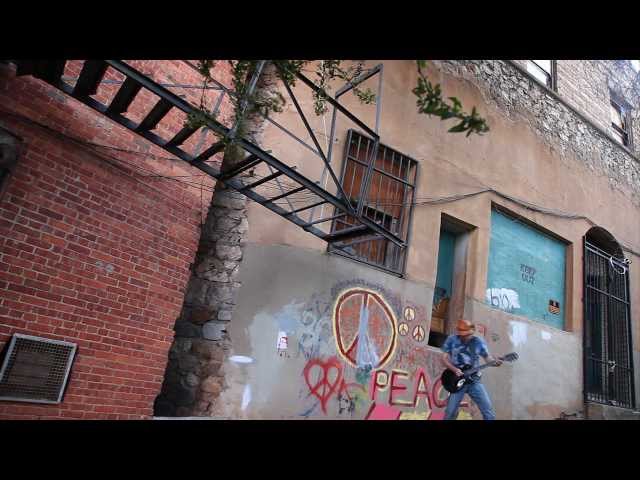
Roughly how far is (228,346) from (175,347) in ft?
2.19

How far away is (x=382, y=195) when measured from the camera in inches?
281

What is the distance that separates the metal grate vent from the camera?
375 cm

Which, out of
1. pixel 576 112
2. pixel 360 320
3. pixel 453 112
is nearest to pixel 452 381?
pixel 360 320

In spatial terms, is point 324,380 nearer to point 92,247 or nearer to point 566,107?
point 92,247

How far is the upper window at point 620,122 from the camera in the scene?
12902 millimetres

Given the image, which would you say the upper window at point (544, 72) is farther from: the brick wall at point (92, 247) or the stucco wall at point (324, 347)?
the brick wall at point (92, 247)

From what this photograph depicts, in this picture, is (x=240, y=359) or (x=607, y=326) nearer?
(x=240, y=359)

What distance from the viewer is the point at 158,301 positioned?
4.64 m

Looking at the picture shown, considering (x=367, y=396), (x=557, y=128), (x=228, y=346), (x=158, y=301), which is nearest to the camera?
(x=158, y=301)

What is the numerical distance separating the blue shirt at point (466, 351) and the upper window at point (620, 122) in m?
10.0

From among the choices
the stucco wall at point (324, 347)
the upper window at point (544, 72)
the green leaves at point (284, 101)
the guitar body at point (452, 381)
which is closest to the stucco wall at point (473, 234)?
the stucco wall at point (324, 347)

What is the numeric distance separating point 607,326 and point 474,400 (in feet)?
20.9
